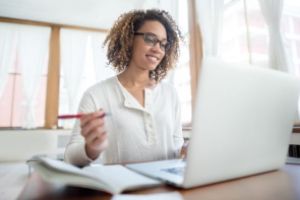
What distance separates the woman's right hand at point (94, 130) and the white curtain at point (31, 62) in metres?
4.74

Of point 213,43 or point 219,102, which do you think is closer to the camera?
point 219,102

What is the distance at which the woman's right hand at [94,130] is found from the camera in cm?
56

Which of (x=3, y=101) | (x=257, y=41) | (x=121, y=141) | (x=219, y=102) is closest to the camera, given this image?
(x=219, y=102)

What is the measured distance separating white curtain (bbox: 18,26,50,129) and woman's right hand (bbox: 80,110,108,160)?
4744mm

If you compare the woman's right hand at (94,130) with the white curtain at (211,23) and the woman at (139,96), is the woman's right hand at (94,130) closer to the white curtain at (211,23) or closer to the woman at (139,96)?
the woman at (139,96)

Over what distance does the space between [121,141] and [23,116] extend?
4.48m

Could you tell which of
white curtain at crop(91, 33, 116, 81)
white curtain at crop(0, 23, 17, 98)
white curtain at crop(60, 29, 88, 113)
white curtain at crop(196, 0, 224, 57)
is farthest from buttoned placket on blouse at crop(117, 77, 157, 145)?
white curtain at crop(0, 23, 17, 98)

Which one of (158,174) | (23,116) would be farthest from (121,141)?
(23,116)

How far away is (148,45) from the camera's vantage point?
115cm

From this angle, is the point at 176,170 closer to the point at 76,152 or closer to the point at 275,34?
the point at 76,152

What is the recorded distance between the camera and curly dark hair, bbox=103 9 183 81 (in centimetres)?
123

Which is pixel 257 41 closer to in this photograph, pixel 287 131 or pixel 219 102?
pixel 287 131

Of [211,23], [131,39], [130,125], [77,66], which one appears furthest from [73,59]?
[130,125]

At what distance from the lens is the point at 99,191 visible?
0.49 m
